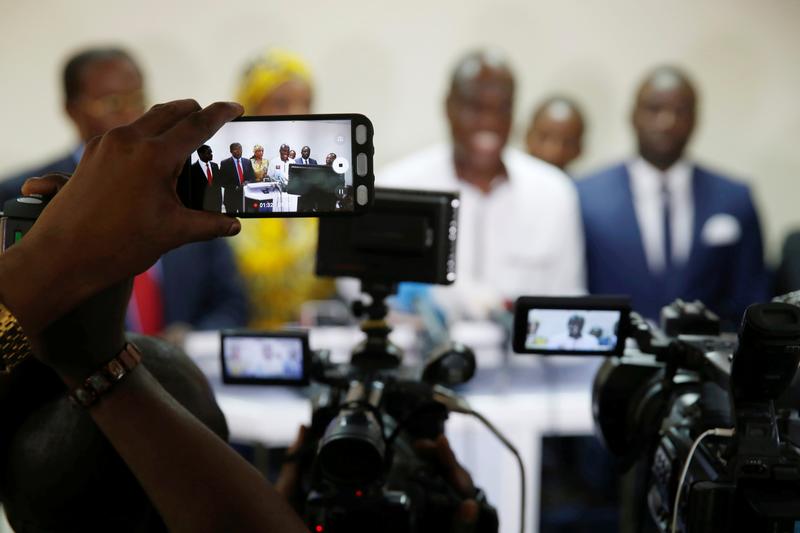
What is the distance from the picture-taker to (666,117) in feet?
10.4

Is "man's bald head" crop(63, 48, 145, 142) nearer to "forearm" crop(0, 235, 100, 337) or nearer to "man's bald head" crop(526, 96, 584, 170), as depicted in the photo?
"man's bald head" crop(526, 96, 584, 170)

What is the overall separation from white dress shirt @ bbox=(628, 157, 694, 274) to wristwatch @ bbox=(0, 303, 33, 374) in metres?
2.68

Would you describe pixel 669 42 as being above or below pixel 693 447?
above

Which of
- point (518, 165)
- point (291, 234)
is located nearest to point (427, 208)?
point (291, 234)

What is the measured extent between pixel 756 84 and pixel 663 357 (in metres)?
3.11

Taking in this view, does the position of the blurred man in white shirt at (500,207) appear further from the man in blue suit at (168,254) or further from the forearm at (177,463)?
the forearm at (177,463)

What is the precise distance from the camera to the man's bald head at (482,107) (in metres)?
2.95

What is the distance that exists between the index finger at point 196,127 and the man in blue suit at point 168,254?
1.93 meters

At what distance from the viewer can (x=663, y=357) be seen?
963 millimetres

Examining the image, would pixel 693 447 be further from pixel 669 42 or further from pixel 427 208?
pixel 669 42

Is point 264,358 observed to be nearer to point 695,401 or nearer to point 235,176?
point 235,176

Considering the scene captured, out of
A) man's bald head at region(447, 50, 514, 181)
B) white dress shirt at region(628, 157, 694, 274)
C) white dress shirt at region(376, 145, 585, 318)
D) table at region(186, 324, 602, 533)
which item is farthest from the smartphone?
white dress shirt at region(628, 157, 694, 274)

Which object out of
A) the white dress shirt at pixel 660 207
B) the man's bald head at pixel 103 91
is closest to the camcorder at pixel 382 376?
the man's bald head at pixel 103 91

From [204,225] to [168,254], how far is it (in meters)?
2.02
